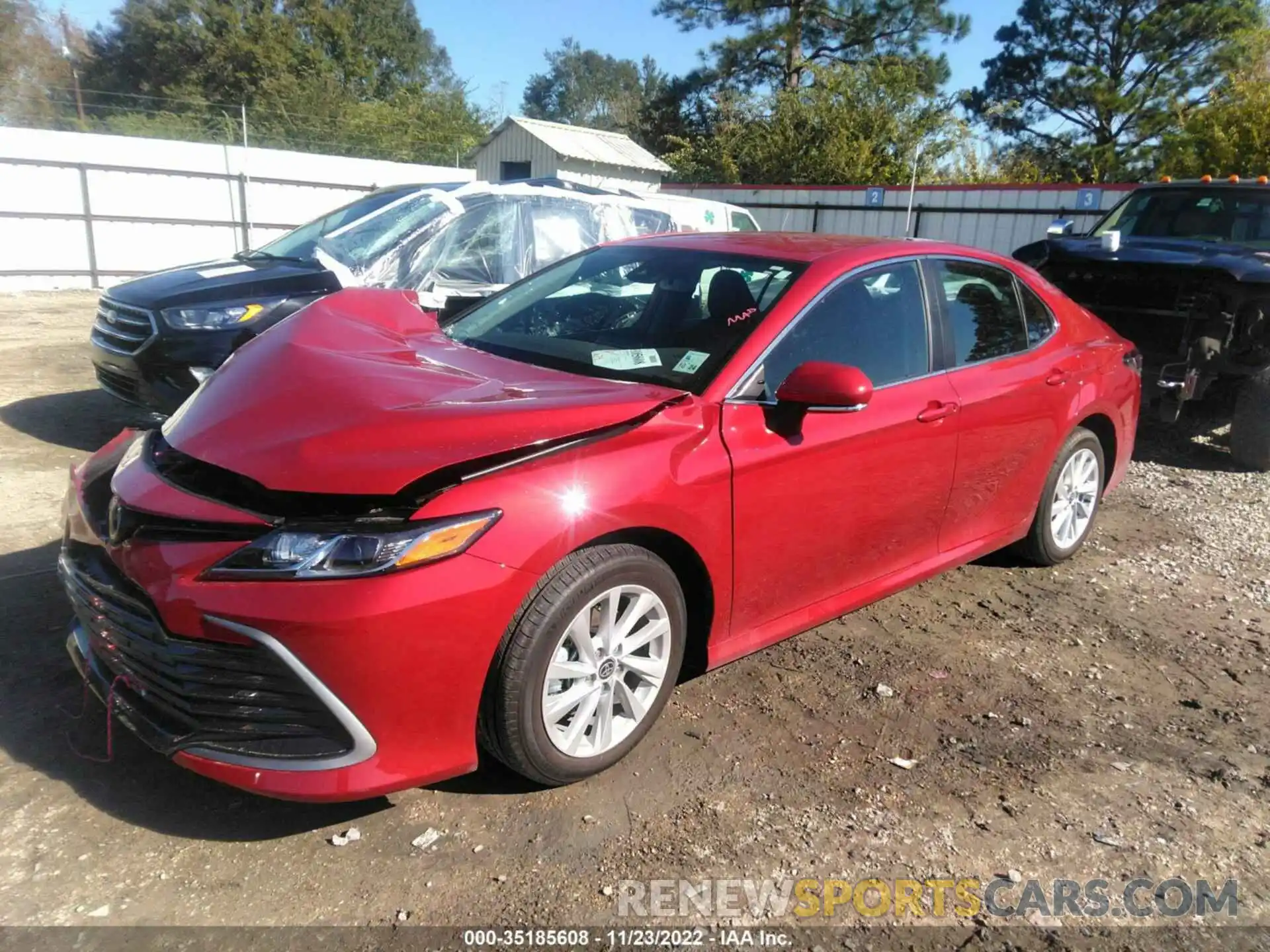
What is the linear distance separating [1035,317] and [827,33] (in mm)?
32756

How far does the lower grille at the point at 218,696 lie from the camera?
2.32 m

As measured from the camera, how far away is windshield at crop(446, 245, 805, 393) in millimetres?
3268

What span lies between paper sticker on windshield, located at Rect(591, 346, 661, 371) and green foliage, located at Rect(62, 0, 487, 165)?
97.2 feet

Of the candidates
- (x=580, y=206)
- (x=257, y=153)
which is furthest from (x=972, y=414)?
(x=257, y=153)

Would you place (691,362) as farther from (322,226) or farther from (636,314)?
(322,226)

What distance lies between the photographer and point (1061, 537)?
4.79m

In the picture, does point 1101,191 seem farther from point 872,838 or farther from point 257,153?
point 872,838

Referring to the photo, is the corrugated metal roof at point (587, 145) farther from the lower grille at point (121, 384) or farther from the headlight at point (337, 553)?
the headlight at point (337, 553)

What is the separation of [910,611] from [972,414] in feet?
3.25

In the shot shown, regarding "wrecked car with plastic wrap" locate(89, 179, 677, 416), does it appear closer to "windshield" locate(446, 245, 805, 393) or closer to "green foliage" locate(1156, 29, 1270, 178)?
"windshield" locate(446, 245, 805, 393)

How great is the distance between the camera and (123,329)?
5.77 metres

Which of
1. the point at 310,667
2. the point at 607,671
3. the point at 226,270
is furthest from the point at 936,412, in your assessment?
the point at 226,270

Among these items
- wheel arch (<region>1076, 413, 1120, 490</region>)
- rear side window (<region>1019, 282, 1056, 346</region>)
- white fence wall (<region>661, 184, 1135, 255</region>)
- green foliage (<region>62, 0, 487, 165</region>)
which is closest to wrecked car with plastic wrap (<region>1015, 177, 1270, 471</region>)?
wheel arch (<region>1076, 413, 1120, 490</region>)

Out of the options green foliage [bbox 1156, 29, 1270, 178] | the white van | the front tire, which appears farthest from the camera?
green foliage [bbox 1156, 29, 1270, 178]
